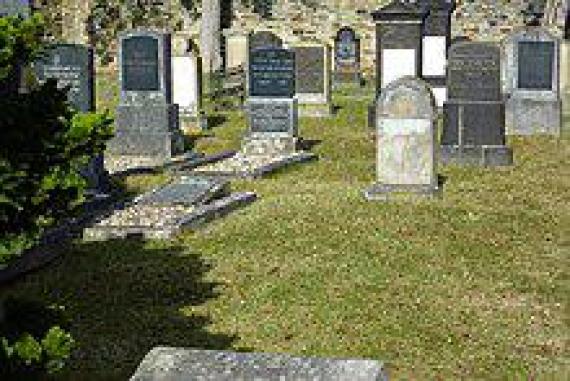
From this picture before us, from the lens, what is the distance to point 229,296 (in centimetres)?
897

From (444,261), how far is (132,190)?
17.7 feet

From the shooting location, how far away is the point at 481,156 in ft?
49.6

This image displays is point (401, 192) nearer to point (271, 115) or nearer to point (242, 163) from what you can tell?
point (242, 163)

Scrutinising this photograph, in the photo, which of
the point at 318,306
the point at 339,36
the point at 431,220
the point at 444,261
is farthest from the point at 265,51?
the point at 339,36

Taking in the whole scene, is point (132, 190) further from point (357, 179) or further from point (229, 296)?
point (229, 296)

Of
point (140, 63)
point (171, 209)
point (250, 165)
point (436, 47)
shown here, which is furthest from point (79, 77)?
point (436, 47)

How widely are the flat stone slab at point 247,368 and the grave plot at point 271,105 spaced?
38.4ft

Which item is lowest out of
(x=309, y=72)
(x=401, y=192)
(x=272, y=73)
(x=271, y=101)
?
(x=401, y=192)

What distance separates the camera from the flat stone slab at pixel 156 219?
36.3 feet

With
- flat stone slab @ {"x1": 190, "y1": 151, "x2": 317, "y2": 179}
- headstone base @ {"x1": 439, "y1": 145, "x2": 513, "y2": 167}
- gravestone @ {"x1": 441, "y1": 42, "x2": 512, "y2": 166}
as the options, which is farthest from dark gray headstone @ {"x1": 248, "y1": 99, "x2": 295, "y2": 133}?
headstone base @ {"x1": 439, "y1": 145, "x2": 513, "y2": 167}

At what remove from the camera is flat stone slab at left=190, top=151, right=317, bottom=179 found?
14.3 metres

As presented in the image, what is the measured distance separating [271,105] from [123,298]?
26.2 feet

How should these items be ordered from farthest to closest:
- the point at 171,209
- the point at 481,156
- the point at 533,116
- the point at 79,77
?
the point at 533,116 < the point at 481,156 < the point at 79,77 < the point at 171,209

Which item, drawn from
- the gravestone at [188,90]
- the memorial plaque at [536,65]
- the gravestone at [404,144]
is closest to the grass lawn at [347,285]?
the gravestone at [404,144]
